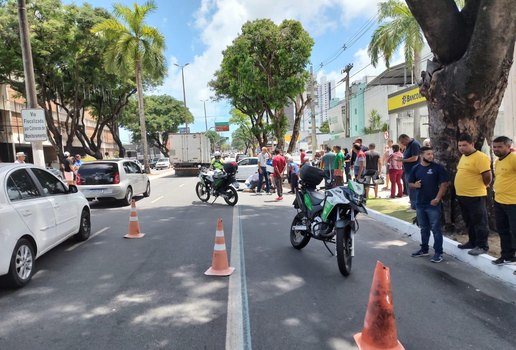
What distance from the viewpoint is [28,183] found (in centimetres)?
589

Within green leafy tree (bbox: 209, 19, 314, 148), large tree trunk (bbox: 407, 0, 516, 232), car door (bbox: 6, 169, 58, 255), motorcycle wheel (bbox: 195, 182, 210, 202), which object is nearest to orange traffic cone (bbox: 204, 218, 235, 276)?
car door (bbox: 6, 169, 58, 255)

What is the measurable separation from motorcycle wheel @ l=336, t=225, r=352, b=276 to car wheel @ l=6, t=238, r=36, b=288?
13.1ft

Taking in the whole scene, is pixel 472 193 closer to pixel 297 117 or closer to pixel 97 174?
pixel 97 174

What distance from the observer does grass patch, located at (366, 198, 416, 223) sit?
9.03 metres

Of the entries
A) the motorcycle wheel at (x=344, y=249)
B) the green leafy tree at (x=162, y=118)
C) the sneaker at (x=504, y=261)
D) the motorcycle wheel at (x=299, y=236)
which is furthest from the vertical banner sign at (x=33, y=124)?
the green leafy tree at (x=162, y=118)

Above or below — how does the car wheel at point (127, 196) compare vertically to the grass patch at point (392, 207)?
above

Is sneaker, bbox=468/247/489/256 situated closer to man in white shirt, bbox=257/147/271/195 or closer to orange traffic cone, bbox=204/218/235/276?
orange traffic cone, bbox=204/218/235/276

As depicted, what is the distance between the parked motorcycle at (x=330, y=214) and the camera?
17.5ft

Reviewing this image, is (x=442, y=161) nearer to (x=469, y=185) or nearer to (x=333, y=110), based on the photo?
(x=469, y=185)

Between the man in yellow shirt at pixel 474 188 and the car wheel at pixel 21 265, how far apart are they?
594 centimetres

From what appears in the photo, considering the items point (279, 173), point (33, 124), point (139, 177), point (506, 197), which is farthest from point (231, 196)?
point (506, 197)

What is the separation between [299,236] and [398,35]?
17.1 m

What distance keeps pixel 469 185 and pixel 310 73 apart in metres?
20.2

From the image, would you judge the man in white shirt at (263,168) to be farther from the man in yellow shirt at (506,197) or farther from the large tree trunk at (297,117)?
the man in yellow shirt at (506,197)
